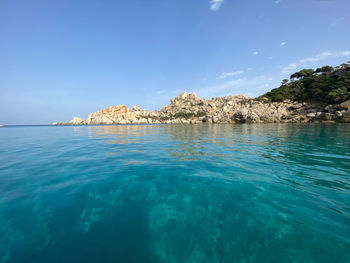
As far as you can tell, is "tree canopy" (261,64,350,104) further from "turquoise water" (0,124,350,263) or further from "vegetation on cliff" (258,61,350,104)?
"turquoise water" (0,124,350,263)

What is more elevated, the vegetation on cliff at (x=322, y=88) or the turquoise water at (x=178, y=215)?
the vegetation on cliff at (x=322, y=88)

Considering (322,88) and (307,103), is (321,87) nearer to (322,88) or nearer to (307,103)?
(322,88)

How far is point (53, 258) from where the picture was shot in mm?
2348

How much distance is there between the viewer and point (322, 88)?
47531 mm

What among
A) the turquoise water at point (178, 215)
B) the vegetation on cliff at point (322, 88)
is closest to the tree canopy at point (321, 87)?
the vegetation on cliff at point (322, 88)

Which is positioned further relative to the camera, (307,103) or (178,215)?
(307,103)

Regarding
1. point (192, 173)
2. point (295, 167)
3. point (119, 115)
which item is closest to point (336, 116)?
point (295, 167)

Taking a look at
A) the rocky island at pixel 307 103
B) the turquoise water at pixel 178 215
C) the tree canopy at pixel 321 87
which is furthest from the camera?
the tree canopy at pixel 321 87

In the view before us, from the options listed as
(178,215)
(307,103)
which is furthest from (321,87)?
(178,215)

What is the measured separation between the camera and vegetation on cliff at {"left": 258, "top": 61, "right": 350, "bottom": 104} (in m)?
40.9

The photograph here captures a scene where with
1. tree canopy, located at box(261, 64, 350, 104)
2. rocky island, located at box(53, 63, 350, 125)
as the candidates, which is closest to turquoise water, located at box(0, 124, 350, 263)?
rocky island, located at box(53, 63, 350, 125)

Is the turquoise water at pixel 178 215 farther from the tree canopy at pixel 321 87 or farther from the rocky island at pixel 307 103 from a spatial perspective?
the tree canopy at pixel 321 87

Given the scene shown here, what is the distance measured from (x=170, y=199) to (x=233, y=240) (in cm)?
187

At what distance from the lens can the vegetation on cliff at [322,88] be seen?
134 feet
